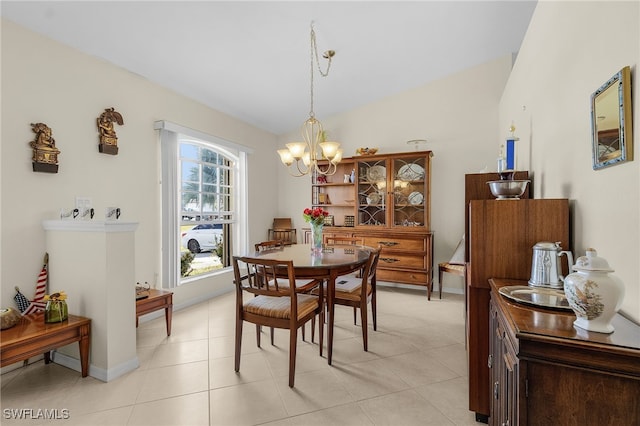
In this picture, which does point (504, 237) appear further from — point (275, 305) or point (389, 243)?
point (389, 243)

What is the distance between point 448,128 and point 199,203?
3575 mm

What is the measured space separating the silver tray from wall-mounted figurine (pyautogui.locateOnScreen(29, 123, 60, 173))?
3108 millimetres

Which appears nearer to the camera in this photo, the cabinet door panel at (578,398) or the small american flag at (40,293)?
the cabinet door panel at (578,398)

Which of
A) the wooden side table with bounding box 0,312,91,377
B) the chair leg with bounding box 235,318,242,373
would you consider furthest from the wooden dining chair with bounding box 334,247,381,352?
the wooden side table with bounding box 0,312,91,377

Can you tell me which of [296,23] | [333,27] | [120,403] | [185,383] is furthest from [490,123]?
[120,403]

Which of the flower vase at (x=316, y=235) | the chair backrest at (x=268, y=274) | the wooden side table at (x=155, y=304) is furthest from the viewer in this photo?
the flower vase at (x=316, y=235)

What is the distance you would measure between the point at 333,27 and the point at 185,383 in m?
3.12

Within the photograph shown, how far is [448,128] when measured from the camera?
4.31 metres

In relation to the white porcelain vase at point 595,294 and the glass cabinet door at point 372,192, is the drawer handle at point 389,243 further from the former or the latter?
the white porcelain vase at point 595,294

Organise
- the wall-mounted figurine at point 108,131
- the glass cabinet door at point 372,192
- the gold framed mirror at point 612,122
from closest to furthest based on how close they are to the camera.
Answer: the gold framed mirror at point 612,122 → the wall-mounted figurine at point 108,131 → the glass cabinet door at point 372,192

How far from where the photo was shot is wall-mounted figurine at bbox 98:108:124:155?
9.00ft

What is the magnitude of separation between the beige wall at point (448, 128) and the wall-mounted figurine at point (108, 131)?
128 inches

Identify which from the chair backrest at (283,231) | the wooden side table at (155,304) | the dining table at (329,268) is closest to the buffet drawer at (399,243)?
the chair backrest at (283,231)

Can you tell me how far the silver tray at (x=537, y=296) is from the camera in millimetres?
1104
